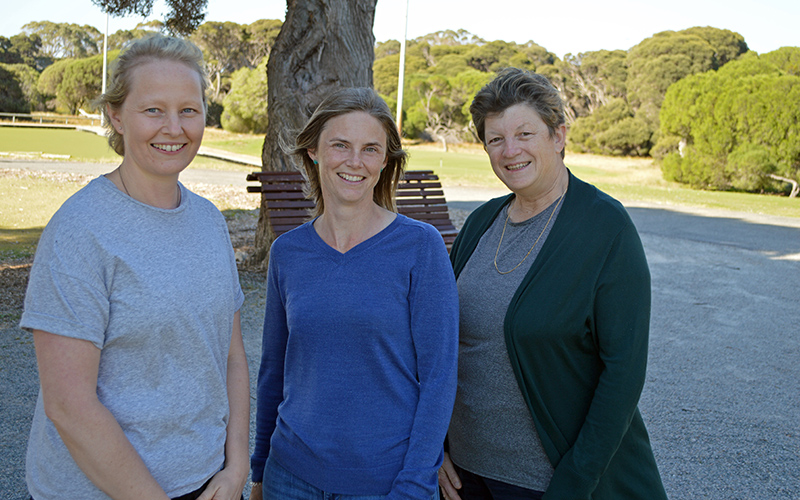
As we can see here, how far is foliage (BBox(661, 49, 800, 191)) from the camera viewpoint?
24.2 metres

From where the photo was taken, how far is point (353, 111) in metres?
2.06

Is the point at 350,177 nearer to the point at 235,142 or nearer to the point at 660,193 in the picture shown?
the point at 660,193

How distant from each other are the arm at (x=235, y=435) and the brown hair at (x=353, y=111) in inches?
23.7

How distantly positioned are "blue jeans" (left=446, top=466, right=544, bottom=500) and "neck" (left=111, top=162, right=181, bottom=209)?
135 cm

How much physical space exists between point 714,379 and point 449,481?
4.02 metres

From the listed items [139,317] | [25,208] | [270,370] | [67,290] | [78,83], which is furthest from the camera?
[78,83]

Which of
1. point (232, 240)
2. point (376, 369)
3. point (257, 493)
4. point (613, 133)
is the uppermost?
point (613, 133)

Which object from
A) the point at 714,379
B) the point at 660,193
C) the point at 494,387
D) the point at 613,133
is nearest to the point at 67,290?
the point at 494,387

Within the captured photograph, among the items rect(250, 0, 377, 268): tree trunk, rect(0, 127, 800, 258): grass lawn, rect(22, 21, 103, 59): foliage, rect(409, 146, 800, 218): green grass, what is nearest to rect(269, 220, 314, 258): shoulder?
rect(0, 127, 800, 258): grass lawn

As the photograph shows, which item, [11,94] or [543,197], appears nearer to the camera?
[543,197]

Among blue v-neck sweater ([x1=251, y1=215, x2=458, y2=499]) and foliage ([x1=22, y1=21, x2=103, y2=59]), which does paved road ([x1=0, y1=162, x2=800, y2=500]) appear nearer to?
blue v-neck sweater ([x1=251, y1=215, x2=458, y2=499])

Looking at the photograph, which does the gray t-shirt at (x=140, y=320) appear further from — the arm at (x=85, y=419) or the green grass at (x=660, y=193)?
the green grass at (x=660, y=193)

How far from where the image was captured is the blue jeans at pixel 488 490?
6.93 feet

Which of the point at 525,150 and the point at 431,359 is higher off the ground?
the point at 525,150
